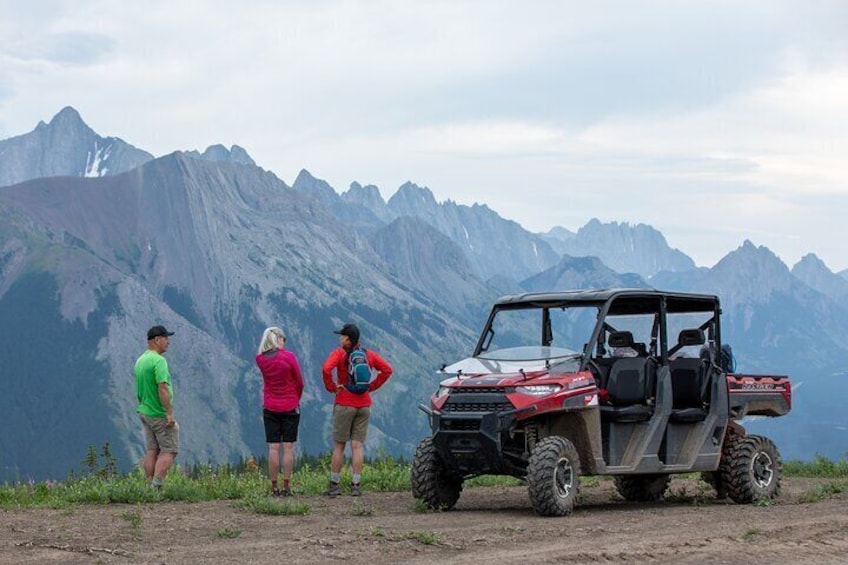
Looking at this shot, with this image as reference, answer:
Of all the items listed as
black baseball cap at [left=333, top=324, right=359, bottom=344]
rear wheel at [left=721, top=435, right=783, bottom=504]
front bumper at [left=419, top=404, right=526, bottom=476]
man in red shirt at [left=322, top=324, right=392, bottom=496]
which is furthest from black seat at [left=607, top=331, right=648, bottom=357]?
black baseball cap at [left=333, top=324, right=359, bottom=344]

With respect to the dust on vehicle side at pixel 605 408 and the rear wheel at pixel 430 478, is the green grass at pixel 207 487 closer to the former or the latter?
the rear wheel at pixel 430 478

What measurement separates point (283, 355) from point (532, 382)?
3687 mm

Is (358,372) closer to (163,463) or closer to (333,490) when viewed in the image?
(333,490)

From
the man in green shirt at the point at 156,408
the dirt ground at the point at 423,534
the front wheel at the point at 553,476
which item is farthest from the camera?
the man in green shirt at the point at 156,408

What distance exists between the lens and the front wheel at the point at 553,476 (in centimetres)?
1338

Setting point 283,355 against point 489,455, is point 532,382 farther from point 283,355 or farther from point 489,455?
point 283,355

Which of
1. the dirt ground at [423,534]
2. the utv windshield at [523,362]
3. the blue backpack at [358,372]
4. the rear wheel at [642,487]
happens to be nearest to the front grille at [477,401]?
the utv windshield at [523,362]

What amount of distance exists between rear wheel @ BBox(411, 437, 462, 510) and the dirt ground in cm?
27

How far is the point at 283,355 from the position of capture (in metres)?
15.8

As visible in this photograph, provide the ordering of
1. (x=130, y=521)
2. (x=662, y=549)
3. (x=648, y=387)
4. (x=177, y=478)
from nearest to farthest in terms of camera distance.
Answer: (x=662, y=549)
(x=130, y=521)
(x=648, y=387)
(x=177, y=478)

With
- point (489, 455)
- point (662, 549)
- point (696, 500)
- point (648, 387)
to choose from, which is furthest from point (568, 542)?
point (696, 500)

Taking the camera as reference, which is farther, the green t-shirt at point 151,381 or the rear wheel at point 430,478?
the green t-shirt at point 151,381

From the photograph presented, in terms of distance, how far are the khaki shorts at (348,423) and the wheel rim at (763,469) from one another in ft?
16.7

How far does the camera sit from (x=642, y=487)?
648 inches
